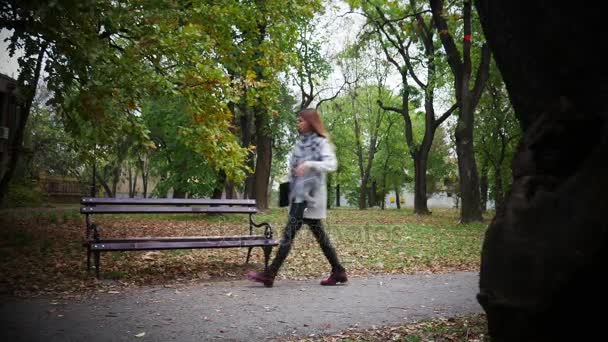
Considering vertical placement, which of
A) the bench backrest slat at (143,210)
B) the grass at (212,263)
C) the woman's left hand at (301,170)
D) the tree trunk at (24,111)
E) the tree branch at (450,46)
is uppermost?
the tree branch at (450,46)

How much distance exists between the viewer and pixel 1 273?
6.48 m

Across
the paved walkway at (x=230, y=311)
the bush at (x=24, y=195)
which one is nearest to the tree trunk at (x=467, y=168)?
the paved walkway at (x=230, y=311)

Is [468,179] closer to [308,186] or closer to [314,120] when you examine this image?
[314,120]

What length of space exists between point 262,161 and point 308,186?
16918 mm

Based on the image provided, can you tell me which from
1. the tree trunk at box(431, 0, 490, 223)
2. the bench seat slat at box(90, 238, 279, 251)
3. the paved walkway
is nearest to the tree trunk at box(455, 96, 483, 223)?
the tree trunk at box(431, 0, 490, 223)

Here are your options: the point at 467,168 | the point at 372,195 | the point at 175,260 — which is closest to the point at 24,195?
the point at 175,260

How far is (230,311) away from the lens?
478 cm

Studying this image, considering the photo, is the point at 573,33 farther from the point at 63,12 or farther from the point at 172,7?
the point at 172,7

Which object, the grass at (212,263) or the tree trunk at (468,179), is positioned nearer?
the grass at (212,263)

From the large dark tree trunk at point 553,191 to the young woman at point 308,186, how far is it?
3386mm

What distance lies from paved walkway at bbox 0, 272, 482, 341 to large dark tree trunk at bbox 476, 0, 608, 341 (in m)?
2.24

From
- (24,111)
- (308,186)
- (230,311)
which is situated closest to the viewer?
(230,311)

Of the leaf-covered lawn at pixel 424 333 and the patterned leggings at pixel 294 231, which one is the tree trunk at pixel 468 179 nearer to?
the patterned leggings at pixel 294 231

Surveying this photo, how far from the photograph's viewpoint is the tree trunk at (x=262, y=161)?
2233cm
